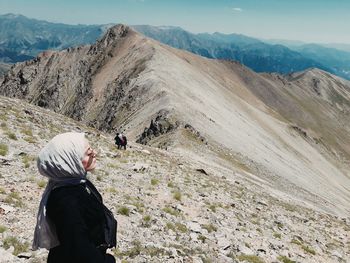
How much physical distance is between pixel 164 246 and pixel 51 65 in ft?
437

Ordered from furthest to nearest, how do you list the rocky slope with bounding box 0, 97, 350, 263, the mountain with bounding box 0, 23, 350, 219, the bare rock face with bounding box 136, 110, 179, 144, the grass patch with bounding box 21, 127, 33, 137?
the mountain with bounding box 0, 23, 350, 219
the bare rock face with bounding box 136, 110, 179, 144
the grass patch with bounding box 21, 127, 33, 137
the rocky slope with bounding box 0, 97, 350, 263

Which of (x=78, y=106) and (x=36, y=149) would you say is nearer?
(x=36, y=149)

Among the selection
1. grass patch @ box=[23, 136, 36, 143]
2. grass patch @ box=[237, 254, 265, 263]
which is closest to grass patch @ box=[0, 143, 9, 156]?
grass patch @ box=[23, 136, 36, 143]

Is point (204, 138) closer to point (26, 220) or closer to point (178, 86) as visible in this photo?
point (178, 86)

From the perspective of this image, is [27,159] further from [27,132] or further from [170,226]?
[170,226]

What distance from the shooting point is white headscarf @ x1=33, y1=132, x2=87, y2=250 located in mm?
→ 5555

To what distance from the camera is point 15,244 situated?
1250cm

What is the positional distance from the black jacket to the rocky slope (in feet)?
25.0

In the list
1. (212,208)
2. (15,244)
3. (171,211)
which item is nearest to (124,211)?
(171,211)

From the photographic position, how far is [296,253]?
19078mm

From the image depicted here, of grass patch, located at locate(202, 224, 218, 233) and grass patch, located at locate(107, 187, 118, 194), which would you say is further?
grass patch, located at locate(107, 187, 118, 194)

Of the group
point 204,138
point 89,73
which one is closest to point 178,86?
point 204,138

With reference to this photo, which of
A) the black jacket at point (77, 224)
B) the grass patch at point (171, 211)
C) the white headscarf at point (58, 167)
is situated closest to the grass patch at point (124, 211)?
the grass patch at point (171, 211)

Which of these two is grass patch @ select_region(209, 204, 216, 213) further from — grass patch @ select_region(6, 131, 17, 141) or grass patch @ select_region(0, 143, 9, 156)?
grass patch @ select_region(6, 131, 17, 141)
